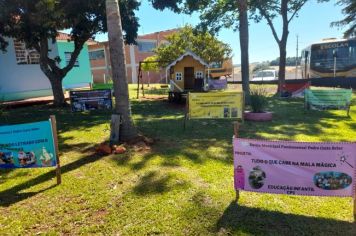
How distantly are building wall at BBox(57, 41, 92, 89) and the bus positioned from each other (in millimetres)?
17578

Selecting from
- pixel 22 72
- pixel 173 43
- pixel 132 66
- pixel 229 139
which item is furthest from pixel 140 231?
pixel 132 66

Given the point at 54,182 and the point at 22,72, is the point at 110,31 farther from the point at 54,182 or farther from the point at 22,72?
the point at 22,72

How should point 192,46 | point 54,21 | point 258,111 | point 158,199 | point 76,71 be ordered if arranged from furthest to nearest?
point 192,46 → point 76,71 → point 258,111 → point 54,21 → point 158,199

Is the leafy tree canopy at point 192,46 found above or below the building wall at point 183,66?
above

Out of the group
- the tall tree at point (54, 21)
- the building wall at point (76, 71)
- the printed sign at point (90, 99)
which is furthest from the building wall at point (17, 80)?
the printed sign at point (90, 99)

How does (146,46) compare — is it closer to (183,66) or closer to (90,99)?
(183,66)

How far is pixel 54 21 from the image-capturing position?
10.5m

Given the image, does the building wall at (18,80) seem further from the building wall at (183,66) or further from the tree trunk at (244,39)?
the tree trunk at (244,39)

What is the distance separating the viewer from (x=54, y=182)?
5.57m

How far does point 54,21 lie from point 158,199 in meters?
8.17

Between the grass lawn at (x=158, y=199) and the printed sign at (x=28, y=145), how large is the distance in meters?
0.46

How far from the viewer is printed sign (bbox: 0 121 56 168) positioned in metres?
5.22

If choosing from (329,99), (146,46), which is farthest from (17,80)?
(146,46)

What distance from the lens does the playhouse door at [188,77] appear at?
56.6 feet
